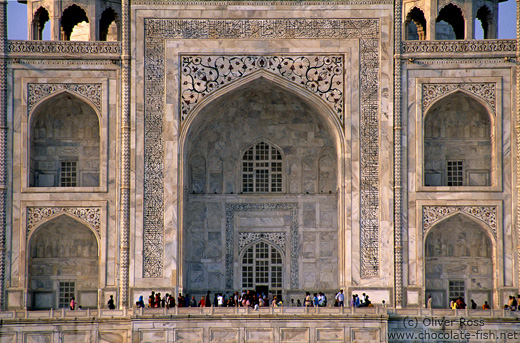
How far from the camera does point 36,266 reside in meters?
28.3

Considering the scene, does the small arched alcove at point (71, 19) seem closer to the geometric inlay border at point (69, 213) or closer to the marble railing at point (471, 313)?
the geometric inlay border at point (69, 213)

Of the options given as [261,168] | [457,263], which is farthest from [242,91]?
[457,263]

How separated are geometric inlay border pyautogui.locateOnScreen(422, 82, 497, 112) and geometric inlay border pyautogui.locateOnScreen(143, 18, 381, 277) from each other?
4.27 feet

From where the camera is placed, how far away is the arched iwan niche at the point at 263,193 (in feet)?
96.0

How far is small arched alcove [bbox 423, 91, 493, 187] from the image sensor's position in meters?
28.5

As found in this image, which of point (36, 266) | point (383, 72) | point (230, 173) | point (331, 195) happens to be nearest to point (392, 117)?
point (383, 72)

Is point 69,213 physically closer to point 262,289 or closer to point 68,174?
point 68,174

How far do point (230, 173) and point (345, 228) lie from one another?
13.1 feet

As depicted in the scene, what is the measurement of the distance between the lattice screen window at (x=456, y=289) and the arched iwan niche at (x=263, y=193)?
3162mm

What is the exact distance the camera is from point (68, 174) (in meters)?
28.5

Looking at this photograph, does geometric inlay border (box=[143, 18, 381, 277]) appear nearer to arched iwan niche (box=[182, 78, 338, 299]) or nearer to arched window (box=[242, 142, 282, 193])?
A: arched iwan niche (box=[182, 78, 338, 299])

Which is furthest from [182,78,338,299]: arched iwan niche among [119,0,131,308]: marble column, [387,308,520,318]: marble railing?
[387,308,520,318]: marble railing

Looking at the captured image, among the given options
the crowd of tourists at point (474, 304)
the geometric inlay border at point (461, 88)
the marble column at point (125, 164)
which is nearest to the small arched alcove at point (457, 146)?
the geometric inlay border at point (461, 88)

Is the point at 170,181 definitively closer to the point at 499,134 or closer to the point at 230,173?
the point at 230,173
